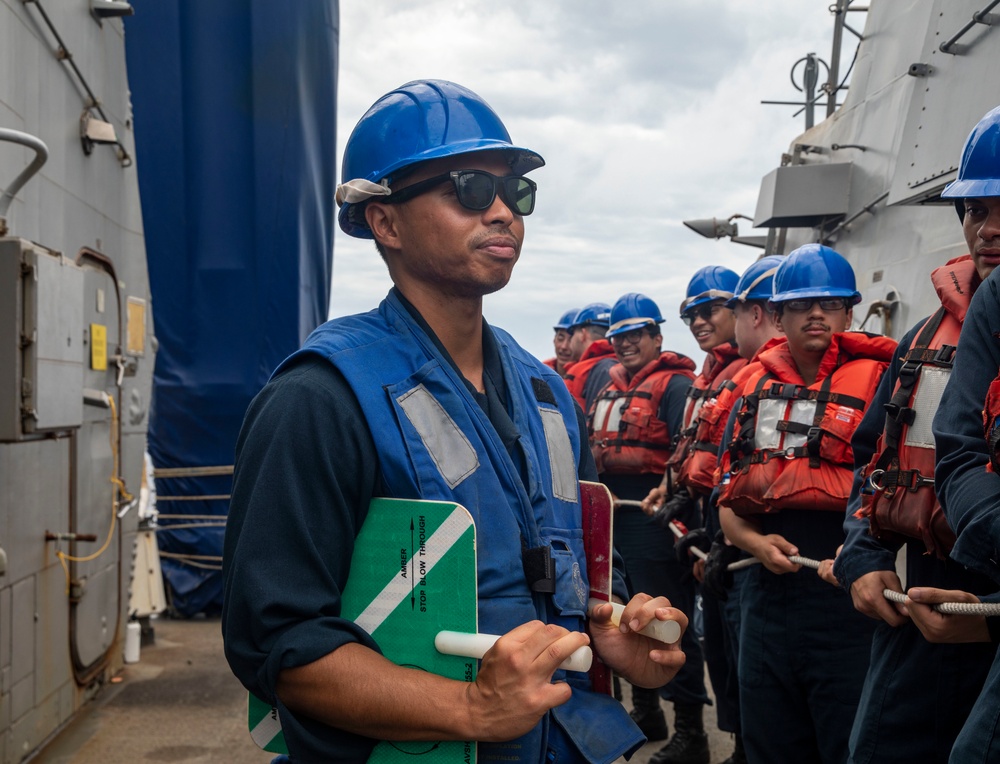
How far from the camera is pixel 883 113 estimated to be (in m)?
6.89

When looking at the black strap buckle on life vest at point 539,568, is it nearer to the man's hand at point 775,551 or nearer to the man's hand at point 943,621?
the man's hand at point 943,621

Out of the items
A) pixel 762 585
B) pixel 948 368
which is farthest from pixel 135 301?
pixel 948 368

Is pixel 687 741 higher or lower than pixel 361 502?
lower

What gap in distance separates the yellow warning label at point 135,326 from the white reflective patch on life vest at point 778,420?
14.8ft

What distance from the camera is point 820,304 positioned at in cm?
414

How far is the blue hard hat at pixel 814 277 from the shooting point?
13.5ft

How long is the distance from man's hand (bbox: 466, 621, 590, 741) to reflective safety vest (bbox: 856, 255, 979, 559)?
127cm

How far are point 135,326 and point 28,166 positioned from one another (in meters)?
3.22

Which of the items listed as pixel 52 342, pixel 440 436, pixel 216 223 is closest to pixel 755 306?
pixel 52 342

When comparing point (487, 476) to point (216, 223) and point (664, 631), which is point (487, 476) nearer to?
point (664, 631)

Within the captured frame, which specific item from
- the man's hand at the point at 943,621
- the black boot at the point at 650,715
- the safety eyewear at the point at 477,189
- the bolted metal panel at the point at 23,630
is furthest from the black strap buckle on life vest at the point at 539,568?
the black boot at the point at 650,715

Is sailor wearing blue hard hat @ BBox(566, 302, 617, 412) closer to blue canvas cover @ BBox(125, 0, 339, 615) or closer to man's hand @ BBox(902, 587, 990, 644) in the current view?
blue canvas cover @ BBox(125, 0, 339, 615)

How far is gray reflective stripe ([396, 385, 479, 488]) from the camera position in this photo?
5.69 ft

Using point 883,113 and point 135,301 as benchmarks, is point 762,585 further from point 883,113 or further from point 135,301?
point 135,301
